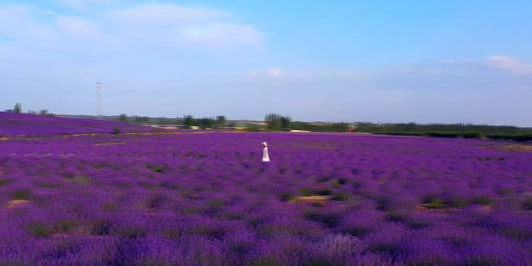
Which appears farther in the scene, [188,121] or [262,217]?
[188,121]

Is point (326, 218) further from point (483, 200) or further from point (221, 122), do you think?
point (221, 122)

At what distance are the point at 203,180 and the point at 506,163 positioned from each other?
1122 centimetres

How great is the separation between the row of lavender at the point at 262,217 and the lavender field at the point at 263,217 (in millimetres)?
21

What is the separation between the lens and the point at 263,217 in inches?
307

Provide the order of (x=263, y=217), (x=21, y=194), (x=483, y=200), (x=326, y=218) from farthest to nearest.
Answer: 1. (x=21, y=194)
2. (x=483, y=200)
3. (x=326, y=218)
4. (x=263, y=217)

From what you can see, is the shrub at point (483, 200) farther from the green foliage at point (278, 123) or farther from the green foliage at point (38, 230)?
the green foliage at point (278, 123)

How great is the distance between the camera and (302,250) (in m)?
5.64

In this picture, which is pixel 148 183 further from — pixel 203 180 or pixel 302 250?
pixel 302 250

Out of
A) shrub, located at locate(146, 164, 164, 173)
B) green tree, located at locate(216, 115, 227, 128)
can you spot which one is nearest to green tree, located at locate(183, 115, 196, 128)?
green tree, located at locate(216, 115, 227, 128)

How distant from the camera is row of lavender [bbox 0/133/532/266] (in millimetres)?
5324

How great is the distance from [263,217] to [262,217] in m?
0.02

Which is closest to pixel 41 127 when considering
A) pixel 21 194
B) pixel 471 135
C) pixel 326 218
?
pixel 21 194

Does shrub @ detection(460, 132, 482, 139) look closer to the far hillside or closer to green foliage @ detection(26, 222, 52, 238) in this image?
the far hillside

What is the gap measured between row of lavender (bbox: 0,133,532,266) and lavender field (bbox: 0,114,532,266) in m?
0.02
